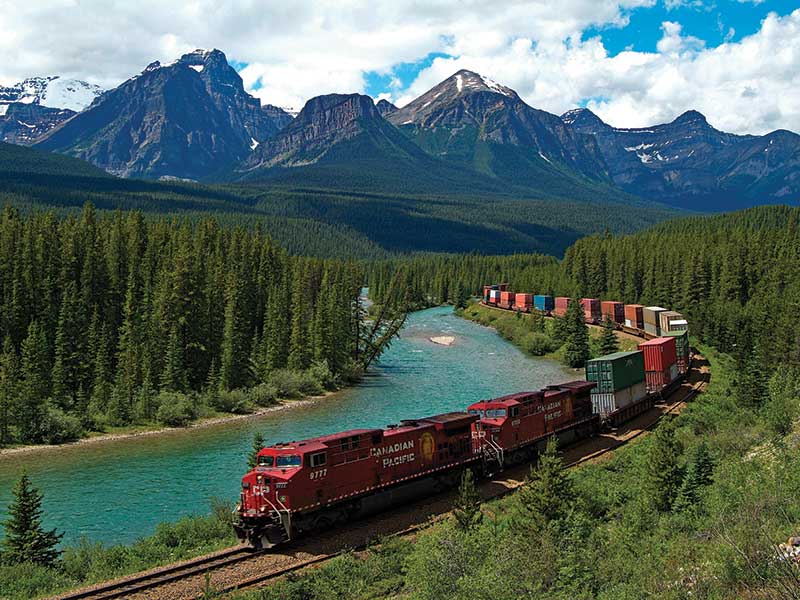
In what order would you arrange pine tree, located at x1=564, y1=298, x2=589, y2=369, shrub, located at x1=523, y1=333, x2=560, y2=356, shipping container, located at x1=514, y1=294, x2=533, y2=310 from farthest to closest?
shipping container, located at x1=514, y1=294, x2=533, y2=310 → shrub, located at x1=523, y1=333, x2=560, y2=356 → pine tree, located at x1=564, y1=298, x2=589, y2=369

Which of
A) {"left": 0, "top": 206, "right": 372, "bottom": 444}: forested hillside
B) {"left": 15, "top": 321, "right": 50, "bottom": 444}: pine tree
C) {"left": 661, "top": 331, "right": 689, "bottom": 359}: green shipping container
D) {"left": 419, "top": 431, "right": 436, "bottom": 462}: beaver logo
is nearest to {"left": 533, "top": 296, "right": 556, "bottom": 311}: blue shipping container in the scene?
{"left": 0, "top": 206, "right": 372, "bottom": 444}: forested hillside

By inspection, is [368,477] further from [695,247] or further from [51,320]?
[695,247]

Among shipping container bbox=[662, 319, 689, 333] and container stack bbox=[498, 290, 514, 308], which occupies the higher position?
shipping container bbox=[662, 319, 689, 333]

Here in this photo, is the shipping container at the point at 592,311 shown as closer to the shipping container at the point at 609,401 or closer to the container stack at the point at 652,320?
the container stack at the point at 652,320

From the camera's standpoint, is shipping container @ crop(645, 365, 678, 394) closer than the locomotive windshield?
No

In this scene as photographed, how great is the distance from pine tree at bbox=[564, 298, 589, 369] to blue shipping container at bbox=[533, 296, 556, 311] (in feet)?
118

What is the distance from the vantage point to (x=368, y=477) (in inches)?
1448

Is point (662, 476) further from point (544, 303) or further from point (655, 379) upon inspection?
point (544, 303)

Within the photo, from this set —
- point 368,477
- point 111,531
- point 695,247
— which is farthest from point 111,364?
point 695,247

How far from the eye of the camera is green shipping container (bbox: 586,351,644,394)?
190 feet

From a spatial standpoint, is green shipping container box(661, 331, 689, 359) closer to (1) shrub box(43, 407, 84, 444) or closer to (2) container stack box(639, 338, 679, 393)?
(2) container stack box(639, 338, 679, 393)

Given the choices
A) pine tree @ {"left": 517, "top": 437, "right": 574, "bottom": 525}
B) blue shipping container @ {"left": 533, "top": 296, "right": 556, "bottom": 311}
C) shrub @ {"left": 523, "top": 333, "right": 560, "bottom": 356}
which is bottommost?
shrub @ {"left": 523, "top": 333, "right": 560, "bottom": 356}

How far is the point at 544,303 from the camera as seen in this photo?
146250mm

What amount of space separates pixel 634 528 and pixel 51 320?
74135mm
